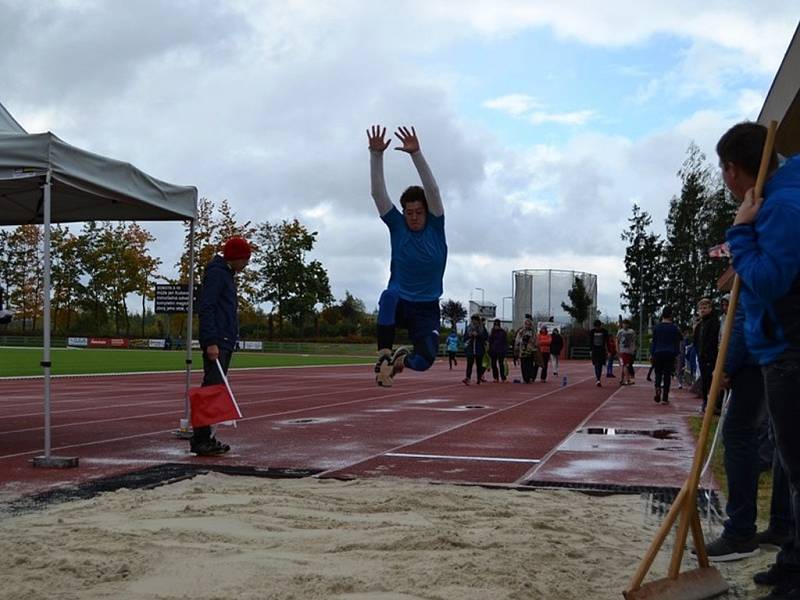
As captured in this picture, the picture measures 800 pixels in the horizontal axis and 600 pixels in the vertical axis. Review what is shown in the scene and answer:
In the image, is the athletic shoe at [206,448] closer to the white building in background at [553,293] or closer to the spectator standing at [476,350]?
the spectator standing at [476,350]

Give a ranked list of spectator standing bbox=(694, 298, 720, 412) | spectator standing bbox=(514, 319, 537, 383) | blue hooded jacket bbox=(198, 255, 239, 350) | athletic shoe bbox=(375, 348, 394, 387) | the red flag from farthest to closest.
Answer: spectator standing bbox=(514, 319, 537, 383)
spectator standing bbox=(694, 298, 720, 412)
blue hooded jacket bbox=(198, 255, 239, 350)
the red flag
athletic shoe bbox=(375, 348, 394, 387)

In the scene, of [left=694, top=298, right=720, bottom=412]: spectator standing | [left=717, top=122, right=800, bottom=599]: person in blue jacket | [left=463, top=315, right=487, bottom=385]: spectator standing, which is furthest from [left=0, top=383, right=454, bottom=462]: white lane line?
[left=717, top=122, right=800, bottom=599]: person in blue jacket

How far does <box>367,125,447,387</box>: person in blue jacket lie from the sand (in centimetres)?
101

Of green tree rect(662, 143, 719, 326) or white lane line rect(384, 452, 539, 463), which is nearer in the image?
white lane line rect(384, 452, 539, 463)

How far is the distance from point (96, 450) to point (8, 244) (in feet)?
205

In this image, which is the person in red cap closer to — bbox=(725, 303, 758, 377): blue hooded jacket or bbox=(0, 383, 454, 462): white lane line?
bbox=(0, 383, 454, 462): white lane line

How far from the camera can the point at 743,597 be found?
3.77 metres

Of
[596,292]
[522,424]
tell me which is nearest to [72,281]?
[596,292]

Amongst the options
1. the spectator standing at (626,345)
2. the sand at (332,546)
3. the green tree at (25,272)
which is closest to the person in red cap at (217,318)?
the sand at (332,546)

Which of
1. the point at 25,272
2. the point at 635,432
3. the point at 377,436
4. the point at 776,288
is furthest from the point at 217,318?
the point at 25,272

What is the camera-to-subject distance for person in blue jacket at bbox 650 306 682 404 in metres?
17.2

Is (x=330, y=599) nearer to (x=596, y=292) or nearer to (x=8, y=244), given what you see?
(x=596, y=292)

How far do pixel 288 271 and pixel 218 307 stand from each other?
56833 millimetres

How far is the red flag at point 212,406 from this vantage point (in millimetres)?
8023
